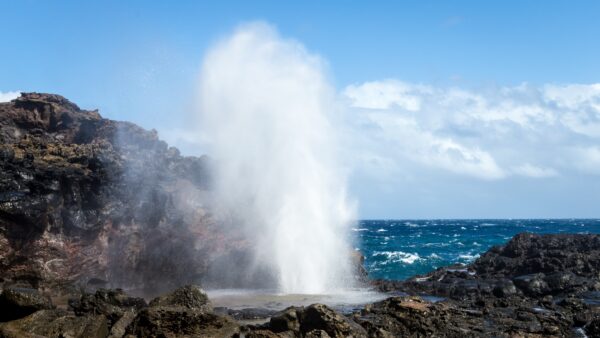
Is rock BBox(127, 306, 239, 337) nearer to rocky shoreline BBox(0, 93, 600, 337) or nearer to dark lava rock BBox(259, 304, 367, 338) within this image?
rocky shoreline BBox(0, 93, 600, 337)

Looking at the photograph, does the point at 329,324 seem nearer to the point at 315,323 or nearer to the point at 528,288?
the point at 315,323

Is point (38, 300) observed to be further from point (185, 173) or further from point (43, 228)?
point (185, 173)

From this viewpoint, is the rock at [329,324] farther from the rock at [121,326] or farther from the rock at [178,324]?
the rock at [121,326]

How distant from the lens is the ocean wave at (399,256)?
4829 cm

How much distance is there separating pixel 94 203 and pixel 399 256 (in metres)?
33.3

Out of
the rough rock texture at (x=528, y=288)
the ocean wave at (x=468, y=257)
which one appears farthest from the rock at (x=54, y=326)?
the ocean wave at (x=468, y=257)

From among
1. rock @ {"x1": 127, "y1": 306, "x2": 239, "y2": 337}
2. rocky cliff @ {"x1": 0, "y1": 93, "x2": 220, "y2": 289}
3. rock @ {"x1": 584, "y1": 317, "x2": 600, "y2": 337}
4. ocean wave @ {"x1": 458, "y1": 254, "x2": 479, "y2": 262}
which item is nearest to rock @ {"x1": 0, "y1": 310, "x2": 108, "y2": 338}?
rock @ {"x1": 127, "y1": 306, "x2": 239, "y2": 337}

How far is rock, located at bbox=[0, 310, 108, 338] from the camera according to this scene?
→ 1099 cm

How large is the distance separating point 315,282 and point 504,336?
520 inches

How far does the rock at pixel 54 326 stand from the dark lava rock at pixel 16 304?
70 centimetres

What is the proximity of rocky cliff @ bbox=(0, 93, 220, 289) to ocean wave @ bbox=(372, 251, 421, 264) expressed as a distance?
24.3m

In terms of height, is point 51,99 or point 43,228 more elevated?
point 51,99

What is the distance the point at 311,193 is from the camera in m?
29.0

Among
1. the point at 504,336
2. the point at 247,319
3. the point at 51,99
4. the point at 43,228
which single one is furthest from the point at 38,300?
the point at 51,99
